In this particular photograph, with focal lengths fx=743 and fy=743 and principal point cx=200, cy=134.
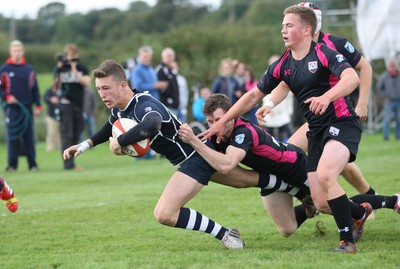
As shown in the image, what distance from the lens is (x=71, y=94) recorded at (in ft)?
49.0

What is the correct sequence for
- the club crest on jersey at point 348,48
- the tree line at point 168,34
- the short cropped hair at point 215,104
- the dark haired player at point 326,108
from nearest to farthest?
1. the dark haired player at point 326,108
2. the short cropped hair at point 215,104
3. the club crest on jersey at point 348,48
4. the tree line at point 168,34

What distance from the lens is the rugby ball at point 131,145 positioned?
248 inches

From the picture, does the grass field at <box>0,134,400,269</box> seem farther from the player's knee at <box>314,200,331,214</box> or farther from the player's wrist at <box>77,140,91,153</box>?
the player's wrist at <box>77,140,91,153</box>

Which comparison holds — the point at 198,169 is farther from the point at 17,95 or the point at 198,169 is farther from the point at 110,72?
the point at 17,95

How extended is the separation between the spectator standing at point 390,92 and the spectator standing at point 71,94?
9347mm

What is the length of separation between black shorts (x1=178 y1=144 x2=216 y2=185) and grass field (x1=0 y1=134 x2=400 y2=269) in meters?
0.64

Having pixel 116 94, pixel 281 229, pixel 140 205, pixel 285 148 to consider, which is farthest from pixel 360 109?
pixel 140 205

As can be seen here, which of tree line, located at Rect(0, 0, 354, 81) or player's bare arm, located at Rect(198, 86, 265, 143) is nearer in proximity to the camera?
player's bare arm, located at Rect(198, 86, 265, 143)

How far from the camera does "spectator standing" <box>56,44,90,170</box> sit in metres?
14.8

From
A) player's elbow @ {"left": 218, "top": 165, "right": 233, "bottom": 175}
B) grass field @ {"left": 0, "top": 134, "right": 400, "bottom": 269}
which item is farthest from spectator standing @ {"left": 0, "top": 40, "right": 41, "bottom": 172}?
player's elbow @ {"left": 218, "top": 165, "right": 233, "bottom": 175}

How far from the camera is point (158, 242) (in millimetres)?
7004

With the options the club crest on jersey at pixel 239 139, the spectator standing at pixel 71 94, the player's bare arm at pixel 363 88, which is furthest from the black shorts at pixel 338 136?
the spectator standing at pixel 71 94

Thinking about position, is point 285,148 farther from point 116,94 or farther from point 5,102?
point 5,102

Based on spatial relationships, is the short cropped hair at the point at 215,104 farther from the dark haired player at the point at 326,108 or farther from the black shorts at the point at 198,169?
the black shorts at the point at 198,169
